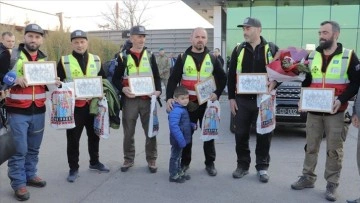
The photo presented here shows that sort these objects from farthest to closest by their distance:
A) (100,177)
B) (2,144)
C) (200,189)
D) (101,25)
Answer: (101,25) → (100,177) → (200,189) → (2,144)

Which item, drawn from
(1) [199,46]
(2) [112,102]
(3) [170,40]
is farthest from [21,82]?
(3) [170,40]

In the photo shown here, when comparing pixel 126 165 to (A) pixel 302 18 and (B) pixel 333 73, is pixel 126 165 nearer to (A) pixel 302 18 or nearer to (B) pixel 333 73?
(B) pixel 333 73

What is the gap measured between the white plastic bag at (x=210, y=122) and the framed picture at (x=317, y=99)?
48.4 inches

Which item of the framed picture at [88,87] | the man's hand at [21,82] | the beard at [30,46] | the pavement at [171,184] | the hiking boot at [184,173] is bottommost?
the pavement at [171,184]

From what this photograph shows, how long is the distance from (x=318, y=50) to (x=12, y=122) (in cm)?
395

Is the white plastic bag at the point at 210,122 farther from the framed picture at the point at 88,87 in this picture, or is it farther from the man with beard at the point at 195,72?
the framed picture at the point at 88,87

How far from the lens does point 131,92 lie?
536cm

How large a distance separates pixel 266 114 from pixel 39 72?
10.0ft

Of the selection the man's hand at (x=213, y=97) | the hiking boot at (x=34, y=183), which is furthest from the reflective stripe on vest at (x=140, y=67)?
the hiking boot at (x=34, y=183)

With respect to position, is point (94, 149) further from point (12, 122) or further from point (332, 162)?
point (332, 162)

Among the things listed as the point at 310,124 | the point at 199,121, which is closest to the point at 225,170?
the point at 199,121

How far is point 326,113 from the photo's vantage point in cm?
461

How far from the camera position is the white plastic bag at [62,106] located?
16.1 feet

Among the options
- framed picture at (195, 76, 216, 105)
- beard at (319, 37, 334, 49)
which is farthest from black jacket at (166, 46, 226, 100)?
beard at (319, 37, 334, 49)
